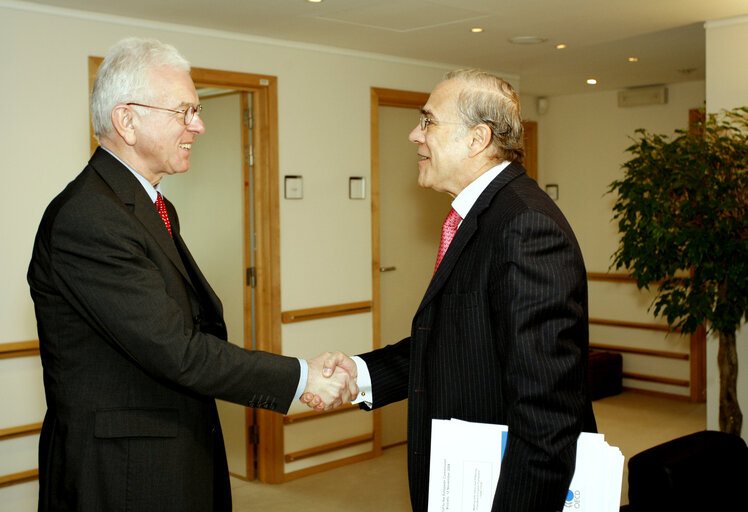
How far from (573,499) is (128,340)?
3.34 feet

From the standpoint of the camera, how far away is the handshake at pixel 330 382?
218 centimetres

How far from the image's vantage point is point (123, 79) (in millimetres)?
1897

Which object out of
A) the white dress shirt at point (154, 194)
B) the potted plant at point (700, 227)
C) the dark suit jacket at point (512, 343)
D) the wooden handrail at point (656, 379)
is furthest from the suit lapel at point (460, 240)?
the wooden handrail at point (656, 379)

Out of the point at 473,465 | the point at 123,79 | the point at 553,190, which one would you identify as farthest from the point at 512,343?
the point at 553,190

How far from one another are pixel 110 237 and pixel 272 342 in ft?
9.73

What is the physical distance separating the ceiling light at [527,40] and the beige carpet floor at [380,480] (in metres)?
2.63

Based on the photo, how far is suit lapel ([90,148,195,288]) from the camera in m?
1.81

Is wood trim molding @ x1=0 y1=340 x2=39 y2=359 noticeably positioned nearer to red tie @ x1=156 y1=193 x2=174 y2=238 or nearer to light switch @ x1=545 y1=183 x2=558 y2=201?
red tie @ x1=156 y1=193 x2=174 y2=238

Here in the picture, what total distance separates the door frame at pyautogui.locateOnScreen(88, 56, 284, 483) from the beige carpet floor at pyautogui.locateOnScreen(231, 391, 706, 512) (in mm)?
227

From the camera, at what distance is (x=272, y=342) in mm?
4613

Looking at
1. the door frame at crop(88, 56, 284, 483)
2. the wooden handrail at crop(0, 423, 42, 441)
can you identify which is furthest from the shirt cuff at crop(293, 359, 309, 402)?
the door frame at crop(88, 56, 284, 483)

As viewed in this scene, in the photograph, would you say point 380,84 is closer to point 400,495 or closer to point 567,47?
point 567,47

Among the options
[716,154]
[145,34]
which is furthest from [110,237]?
[716,154]

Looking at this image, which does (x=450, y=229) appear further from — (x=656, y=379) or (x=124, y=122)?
(x=656, y=379)
